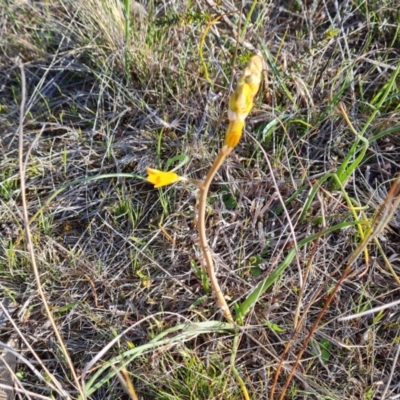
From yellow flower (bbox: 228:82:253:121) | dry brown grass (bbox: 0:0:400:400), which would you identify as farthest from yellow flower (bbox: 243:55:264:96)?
dry brown grass (bbox: 0:0:400:400)

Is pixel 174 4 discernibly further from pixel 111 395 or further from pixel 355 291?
pixel 111 395

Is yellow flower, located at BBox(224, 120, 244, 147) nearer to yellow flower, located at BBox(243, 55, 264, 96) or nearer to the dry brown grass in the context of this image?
yellow flower, located at BBox(243, 55, 264, 96)

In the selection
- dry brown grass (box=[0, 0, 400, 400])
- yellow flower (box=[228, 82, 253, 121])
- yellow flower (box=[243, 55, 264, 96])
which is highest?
yellow flower (box=[243, 55, 264, 96])

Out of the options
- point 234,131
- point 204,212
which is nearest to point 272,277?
point 204,212

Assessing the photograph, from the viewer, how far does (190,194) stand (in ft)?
4.43

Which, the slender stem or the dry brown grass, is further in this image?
the dry brown grass

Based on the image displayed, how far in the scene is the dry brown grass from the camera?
1.20m

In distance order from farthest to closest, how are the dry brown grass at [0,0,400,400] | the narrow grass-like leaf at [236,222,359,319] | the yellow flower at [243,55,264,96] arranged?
1. the dry brown grass at [0,0,400,400]
2. the narrow grass-like leaf at [236,222,359,319]
3. the yellow flower at [243,55,264,96]

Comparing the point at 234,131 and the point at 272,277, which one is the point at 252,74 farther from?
the point at 272,277

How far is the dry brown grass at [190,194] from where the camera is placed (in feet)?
3.93

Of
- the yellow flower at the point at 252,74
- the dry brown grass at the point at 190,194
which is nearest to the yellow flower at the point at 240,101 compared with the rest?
the yellow flower at the point at 252,74

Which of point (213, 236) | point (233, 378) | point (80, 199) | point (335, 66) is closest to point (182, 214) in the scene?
point (213, 236)

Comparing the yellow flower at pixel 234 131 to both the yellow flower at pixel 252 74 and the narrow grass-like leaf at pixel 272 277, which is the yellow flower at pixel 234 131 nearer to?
the yellow flower at pixel 252 74

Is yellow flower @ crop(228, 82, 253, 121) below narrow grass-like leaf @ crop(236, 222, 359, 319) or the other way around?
the other way around
